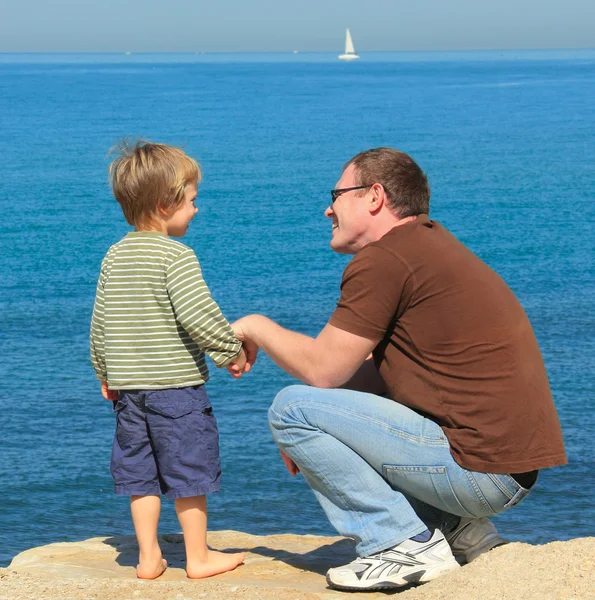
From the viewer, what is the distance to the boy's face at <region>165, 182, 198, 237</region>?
3893 mm

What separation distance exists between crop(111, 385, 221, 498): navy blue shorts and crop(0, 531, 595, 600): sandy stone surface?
358mm

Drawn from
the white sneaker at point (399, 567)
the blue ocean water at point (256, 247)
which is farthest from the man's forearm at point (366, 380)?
the blue ocean water at point (256, 247)

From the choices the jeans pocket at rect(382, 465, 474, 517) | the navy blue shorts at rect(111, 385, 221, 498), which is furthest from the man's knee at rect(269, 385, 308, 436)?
the jeans pocket at rect(382, 465, 474, 517)

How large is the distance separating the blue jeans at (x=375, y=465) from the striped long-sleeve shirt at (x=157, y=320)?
1.18 ft

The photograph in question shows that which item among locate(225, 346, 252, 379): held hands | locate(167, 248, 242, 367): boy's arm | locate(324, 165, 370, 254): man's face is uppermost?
locate(324, 165, 370, 254): man's face

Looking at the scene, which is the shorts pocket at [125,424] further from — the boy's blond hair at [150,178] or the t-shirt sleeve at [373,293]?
the t-shirt sleeve at [373,293]

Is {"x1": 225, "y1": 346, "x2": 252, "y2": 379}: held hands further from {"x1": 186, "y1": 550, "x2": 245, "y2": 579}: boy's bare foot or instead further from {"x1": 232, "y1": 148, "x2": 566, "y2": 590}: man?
{"x1": 186, "y1": 550, "x2": 245, "y2": 579}: boy's bare foot

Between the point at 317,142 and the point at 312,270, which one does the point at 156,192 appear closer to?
the point at 312,270

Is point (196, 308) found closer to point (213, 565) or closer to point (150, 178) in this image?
point (150, 178)

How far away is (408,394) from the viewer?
3.58m

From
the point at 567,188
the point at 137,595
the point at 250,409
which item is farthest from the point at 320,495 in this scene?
the point at 567,188

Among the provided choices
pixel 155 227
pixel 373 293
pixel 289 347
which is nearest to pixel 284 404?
pixel 289 347

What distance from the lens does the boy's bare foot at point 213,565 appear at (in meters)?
3.88

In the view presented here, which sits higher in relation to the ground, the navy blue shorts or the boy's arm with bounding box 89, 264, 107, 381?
the boy's arm with bounding box 89, 264, 107, 381
